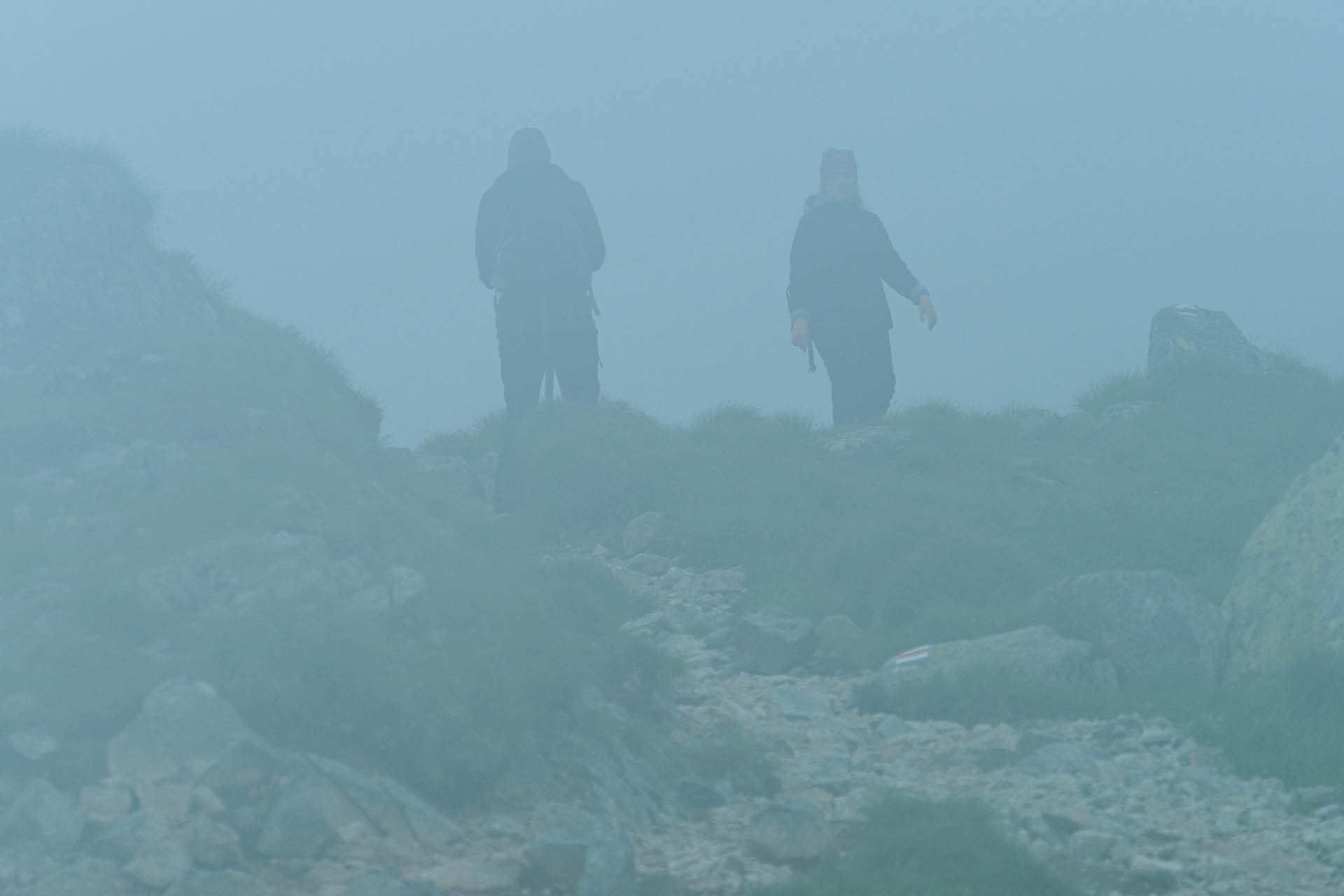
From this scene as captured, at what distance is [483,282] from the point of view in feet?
38.2

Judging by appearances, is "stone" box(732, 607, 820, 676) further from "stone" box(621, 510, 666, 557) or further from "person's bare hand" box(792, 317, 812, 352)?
"person's bare hand" box(792, 317, 812, 352)

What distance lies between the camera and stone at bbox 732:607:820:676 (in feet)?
23.0

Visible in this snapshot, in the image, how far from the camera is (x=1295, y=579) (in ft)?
21.2

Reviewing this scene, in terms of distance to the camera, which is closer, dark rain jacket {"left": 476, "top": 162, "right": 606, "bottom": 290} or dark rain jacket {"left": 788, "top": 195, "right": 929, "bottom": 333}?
dark rain jacket {"left": 476, "top": 162, "right": 606, "bottom": 290}

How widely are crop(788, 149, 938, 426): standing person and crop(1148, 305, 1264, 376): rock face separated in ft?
12.0

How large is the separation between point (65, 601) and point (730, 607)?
3.64 metres

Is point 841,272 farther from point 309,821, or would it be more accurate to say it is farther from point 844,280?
point 309,821

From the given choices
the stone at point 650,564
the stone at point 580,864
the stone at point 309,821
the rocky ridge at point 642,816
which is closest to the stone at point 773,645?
the rocky ridge at point 642,816

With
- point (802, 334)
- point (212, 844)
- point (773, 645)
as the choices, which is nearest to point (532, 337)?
point (802, 334)

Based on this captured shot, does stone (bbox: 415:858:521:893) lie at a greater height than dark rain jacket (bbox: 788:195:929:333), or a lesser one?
lesser

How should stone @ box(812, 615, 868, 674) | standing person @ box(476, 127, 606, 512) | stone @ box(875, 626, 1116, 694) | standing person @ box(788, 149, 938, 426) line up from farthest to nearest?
standing person @ box(788, 149, 938, 426), standing person @ box(476, 127, 606, 512), stone @ box(812, 615, 868, 674), stone @ box(875, 626, 1116, 694)

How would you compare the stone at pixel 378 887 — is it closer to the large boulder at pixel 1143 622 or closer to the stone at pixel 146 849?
the stone at pixel 146 849

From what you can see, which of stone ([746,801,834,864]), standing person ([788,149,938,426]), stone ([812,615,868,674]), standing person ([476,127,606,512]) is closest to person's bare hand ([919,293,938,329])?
standing person ([788,149,938,426])

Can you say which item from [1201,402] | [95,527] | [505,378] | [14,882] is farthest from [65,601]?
[1201,402]
